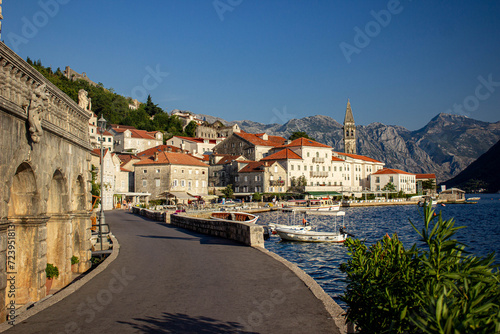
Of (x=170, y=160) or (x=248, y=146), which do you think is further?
(x=248, y=146)

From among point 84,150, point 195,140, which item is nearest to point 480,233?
point 84,150

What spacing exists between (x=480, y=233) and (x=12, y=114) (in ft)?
168

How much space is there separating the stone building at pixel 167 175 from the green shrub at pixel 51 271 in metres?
62.8

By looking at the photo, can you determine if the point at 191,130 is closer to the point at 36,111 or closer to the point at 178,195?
the point at 178,195

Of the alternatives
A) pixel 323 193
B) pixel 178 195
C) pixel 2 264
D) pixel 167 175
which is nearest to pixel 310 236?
pixel 2 264

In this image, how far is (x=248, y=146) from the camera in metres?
104

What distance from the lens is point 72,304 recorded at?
30.6ft

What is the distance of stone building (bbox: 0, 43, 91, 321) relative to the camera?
8.74 m

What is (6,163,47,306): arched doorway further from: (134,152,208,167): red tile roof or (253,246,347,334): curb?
(134,152,208,167): red tile roof

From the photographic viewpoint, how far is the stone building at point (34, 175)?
8.74 m

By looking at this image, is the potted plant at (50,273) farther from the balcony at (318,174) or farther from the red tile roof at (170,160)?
the balcony at (318,174)

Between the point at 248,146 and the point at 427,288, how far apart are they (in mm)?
100407

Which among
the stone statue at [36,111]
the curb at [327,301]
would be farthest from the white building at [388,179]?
the stone statue at [36,111]

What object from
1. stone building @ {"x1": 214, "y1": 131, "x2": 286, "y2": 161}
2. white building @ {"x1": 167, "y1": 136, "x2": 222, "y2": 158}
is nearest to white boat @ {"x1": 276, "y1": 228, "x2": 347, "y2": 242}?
stone building @ {"x1": 214, "y1": 131, "x2": 286, "y2": 161}
